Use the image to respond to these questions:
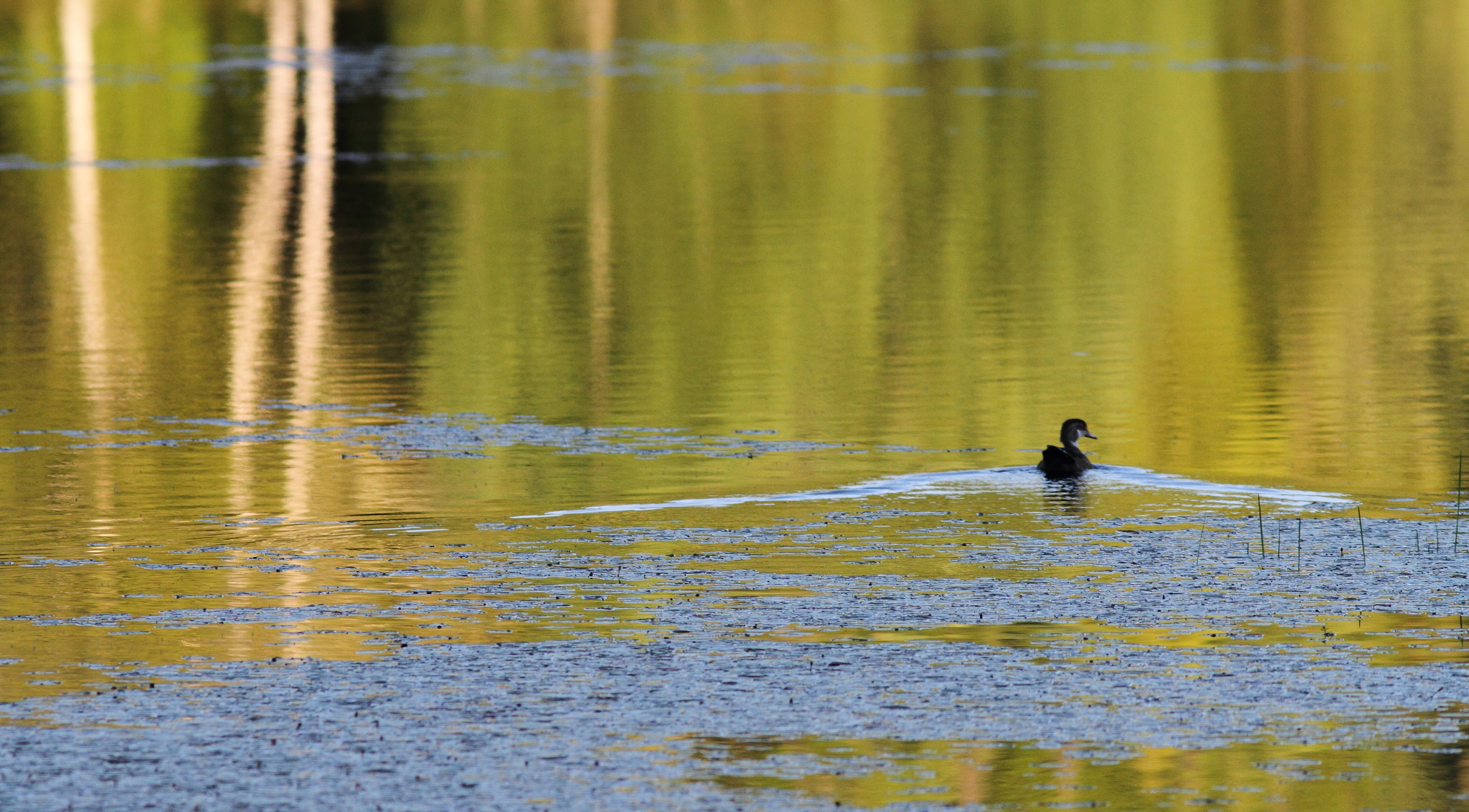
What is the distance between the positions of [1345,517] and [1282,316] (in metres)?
12.1

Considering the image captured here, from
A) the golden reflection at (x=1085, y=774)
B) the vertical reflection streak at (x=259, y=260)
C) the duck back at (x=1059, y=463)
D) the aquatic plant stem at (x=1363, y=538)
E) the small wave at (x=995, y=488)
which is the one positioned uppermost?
the vertical reflection streak at (x=259, y=260)

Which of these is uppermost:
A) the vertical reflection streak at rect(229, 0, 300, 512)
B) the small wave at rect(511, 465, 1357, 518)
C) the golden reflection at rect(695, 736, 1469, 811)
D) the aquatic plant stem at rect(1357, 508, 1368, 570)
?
the vertical reflection streak at rect(229, 0, 300, 512)

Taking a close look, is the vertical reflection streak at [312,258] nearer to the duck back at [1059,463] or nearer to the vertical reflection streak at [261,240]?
the vertical reflection streak at [261,240]

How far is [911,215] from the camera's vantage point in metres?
38.9

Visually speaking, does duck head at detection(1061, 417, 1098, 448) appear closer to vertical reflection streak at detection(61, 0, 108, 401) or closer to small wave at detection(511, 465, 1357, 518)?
small wave at detection(511, 465, 1357, 518)

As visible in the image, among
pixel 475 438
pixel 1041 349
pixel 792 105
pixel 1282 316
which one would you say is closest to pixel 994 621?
pixel 475 438

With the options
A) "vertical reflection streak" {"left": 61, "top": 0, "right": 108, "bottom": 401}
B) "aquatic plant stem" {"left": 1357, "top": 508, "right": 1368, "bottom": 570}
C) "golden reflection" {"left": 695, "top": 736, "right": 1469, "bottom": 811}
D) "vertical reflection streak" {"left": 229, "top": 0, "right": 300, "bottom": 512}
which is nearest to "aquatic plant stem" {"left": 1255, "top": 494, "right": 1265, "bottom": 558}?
"aquatic plant stem" {"left": 1357, "top": 508, "right": 1368, "bottom": 570}

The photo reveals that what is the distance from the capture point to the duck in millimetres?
17531

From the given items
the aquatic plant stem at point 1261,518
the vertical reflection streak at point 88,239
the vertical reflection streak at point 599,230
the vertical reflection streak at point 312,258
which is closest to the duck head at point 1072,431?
the aquatic plant stem at point 1261,518

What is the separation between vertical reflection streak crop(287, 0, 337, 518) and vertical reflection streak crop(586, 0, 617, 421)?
2.80 metres

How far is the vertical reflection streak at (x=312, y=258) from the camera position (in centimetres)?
1888

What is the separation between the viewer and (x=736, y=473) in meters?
18.1

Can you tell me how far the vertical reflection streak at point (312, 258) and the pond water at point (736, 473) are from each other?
156 millimetres

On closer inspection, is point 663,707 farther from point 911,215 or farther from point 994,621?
point 911,215
